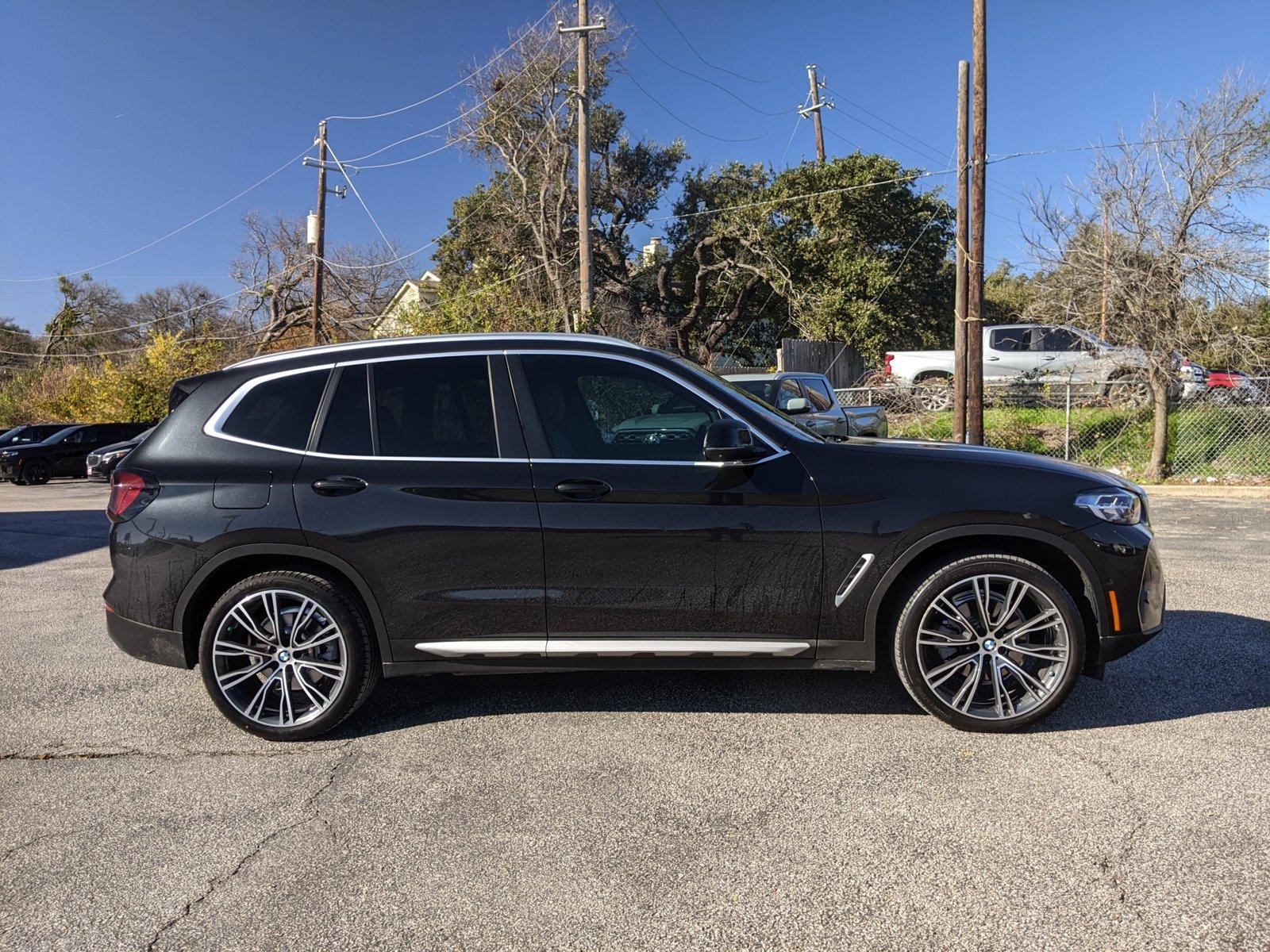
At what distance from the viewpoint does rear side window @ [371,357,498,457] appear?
4301mm

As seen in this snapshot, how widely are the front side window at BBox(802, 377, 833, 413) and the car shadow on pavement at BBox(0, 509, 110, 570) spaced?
29.1ft

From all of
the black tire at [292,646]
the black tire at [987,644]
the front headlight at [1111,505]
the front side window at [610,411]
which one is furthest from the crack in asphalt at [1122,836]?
the black tire at [292,646]

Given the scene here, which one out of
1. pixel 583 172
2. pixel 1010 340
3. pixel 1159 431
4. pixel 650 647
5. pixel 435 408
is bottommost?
pixel 650 647

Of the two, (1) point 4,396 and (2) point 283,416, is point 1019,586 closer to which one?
(2) point 283,416

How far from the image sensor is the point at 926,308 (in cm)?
2897

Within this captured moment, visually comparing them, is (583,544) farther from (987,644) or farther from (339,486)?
(987,644)

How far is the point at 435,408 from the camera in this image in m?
4.37

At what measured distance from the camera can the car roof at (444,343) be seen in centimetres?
443

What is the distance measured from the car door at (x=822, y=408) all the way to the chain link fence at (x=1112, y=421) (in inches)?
75.5

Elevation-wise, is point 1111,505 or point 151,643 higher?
point 1111,505

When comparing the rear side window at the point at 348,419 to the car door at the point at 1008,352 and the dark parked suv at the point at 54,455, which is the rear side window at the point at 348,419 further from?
the dark parked suv at the point at 54,455

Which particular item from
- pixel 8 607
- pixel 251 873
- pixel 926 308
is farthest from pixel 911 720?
pixel 926 308

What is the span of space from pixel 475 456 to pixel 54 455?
87.7ft

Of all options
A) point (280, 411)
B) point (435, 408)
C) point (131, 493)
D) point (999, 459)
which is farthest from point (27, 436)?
point (999, 459)
